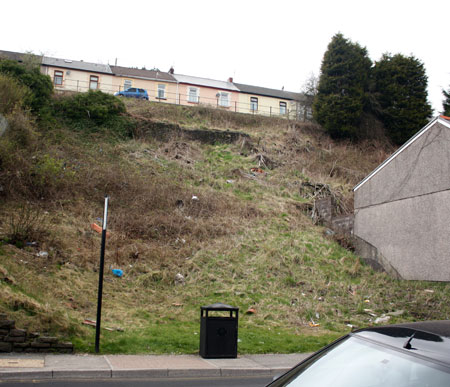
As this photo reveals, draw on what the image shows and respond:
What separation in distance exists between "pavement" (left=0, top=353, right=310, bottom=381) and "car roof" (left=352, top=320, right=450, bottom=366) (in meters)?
6.27

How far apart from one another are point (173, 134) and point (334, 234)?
528 inches

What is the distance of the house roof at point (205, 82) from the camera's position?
47.1m

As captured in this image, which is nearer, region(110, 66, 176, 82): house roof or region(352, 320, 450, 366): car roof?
region(352, 320, 450, 366): car roof

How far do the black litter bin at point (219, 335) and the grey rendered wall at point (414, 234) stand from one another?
9493mm

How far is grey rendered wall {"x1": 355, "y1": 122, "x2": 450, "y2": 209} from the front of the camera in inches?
638

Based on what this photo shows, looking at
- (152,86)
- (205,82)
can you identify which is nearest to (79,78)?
(152,86)

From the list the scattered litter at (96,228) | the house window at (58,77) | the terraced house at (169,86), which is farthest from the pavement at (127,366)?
the house window at (58,77)

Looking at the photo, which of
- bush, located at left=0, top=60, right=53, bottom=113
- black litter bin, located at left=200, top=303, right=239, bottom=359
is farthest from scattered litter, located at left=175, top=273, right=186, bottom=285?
bush, located at left=0, top=60, right=53, bottom=113

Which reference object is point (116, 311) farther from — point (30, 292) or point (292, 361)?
point (292, 361)

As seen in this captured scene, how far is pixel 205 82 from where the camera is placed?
48531mm

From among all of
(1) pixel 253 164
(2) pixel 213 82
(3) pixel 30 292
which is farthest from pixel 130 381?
(2) pixel 213 82

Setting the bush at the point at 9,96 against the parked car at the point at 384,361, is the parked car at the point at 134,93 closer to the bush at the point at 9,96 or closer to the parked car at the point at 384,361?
the bush at the point at 9,96

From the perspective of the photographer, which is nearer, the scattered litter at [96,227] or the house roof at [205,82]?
the scattered litter at [96,227]

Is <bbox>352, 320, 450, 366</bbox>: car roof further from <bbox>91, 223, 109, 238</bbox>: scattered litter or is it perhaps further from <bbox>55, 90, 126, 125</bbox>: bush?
<bbox>55, 90, 126, 125</bbox>: bush
